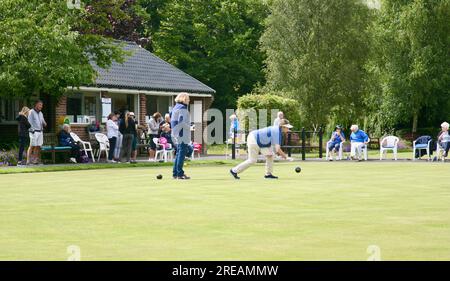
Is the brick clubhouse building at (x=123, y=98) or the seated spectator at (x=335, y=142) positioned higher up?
the brick clubhouse building at (x=123, y=98)

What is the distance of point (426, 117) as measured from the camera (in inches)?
2496

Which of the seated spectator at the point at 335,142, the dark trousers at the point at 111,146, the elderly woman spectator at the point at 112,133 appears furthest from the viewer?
the seated spectator at the point at 335,142

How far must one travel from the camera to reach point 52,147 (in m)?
30.9

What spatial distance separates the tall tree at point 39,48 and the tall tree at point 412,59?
32900 mm

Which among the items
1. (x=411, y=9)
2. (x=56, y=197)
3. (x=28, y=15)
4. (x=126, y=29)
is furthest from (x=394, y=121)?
(x=56, y=197)

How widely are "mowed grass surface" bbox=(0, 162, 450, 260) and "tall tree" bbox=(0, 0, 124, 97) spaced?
9393 millimetres

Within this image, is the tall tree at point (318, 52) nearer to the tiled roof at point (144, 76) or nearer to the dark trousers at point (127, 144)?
the tiled roof at point (144, 76)

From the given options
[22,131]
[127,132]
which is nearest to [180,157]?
[22,131]

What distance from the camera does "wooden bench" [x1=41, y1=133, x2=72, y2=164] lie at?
3089cm

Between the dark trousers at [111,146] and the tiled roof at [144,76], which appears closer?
the dark trousers at [111,146]

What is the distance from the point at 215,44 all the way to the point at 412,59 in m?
13.0

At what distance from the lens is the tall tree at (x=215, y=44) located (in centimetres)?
6197

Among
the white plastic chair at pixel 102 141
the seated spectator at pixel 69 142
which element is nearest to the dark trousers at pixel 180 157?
the seated spectator at pixel 69 142
